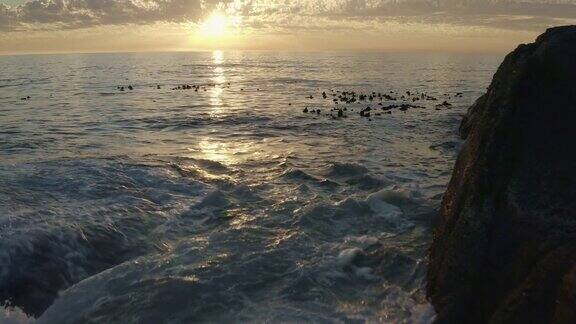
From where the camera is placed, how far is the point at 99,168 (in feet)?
56.9

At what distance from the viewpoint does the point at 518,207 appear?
6.71 meters

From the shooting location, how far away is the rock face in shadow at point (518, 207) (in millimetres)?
5937

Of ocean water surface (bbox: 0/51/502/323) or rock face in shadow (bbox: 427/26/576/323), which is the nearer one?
rock face in shadow (bbox: 427/26/576/323)

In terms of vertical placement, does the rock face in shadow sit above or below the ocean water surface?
above

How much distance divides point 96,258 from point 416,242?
769 cm

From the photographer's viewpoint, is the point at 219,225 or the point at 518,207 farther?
the point at 219,225

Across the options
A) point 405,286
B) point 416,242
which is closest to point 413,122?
point 416,242

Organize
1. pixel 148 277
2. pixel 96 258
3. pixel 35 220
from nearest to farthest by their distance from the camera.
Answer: pixel 148 277 → pixel 96 258 → pixel 35 220

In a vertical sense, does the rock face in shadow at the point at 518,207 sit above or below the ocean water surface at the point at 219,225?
above

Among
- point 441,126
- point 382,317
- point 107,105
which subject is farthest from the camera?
point 107,105

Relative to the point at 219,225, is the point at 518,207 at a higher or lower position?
higher

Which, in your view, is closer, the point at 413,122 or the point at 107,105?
the point at 413,122

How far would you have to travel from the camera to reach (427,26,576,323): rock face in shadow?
5937mm

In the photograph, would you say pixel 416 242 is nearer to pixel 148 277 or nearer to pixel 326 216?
pixel 326 216
